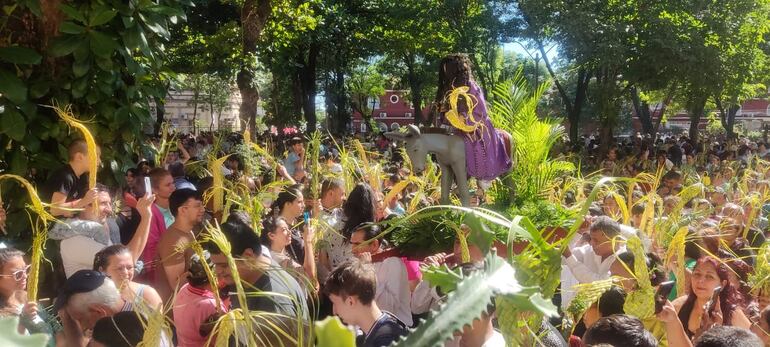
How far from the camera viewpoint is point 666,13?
16.6m

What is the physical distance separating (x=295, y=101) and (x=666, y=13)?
14.7 m

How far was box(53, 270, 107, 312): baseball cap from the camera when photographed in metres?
2.81

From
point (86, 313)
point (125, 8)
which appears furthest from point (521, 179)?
point (86, 313)

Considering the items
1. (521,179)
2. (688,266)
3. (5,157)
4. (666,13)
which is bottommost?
(688,266)

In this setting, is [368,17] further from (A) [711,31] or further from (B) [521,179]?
(B) [521,179]

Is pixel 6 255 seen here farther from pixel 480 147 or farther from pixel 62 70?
pixel 480 147

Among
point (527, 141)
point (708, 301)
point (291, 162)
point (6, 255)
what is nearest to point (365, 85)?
point (291, 162)

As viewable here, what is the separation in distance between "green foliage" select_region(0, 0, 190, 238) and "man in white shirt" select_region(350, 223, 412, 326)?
1.81 metres

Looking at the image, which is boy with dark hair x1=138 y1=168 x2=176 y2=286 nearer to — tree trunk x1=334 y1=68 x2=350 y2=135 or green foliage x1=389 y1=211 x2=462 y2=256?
green foliage x1=389 y1=211 x2=462 y2=256

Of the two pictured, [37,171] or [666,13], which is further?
[666,13]

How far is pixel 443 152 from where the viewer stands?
5301mm

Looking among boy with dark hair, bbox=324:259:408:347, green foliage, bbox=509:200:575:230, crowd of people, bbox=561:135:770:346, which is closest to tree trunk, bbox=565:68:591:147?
crowd of people, bbox=561:135:770:346

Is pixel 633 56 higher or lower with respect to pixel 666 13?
lower

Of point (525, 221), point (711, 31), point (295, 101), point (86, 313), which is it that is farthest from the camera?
point (295, 101)
